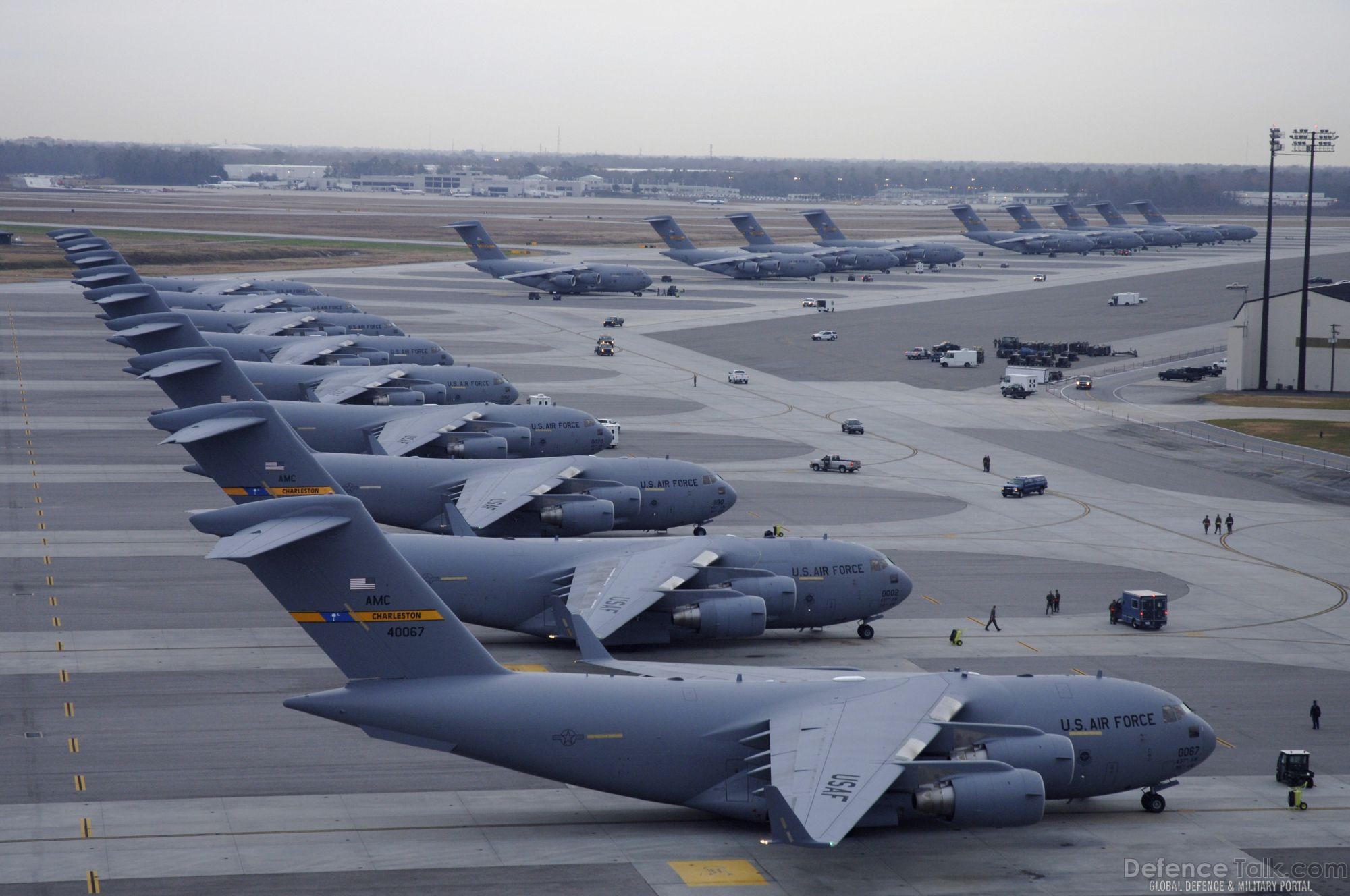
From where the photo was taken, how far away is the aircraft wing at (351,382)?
2884 inches

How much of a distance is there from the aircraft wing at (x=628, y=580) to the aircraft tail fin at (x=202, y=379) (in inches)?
517

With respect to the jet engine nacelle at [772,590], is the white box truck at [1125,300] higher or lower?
higher

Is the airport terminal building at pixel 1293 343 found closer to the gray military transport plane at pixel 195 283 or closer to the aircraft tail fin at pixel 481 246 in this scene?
the gray military transport plane at pixel 195 283

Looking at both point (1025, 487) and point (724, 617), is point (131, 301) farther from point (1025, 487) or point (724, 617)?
point (724, 617)

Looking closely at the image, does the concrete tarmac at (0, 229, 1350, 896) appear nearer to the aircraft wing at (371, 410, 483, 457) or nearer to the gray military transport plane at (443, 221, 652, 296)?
the aircraft wing at (371, 410, 483, 457)

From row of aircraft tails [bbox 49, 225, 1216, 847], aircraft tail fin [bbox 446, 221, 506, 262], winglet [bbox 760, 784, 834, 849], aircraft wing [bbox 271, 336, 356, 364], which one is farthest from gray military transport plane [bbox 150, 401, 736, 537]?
aircraft tail fin [bbox 446, 221, 506, 262]

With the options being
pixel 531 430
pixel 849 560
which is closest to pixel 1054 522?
pixel 849 560

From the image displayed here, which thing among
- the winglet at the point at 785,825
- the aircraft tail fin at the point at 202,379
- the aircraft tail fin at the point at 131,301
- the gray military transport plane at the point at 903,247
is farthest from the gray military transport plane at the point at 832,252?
the winglet at the point at 785,825

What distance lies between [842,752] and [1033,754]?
4.68 meters

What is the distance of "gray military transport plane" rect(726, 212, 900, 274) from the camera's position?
181m

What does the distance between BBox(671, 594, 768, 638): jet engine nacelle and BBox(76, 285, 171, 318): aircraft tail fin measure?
126ft

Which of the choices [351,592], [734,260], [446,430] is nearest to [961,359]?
[446,430]

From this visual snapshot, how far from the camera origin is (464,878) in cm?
2670

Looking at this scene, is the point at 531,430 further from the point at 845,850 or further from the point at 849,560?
the point at 845,850
